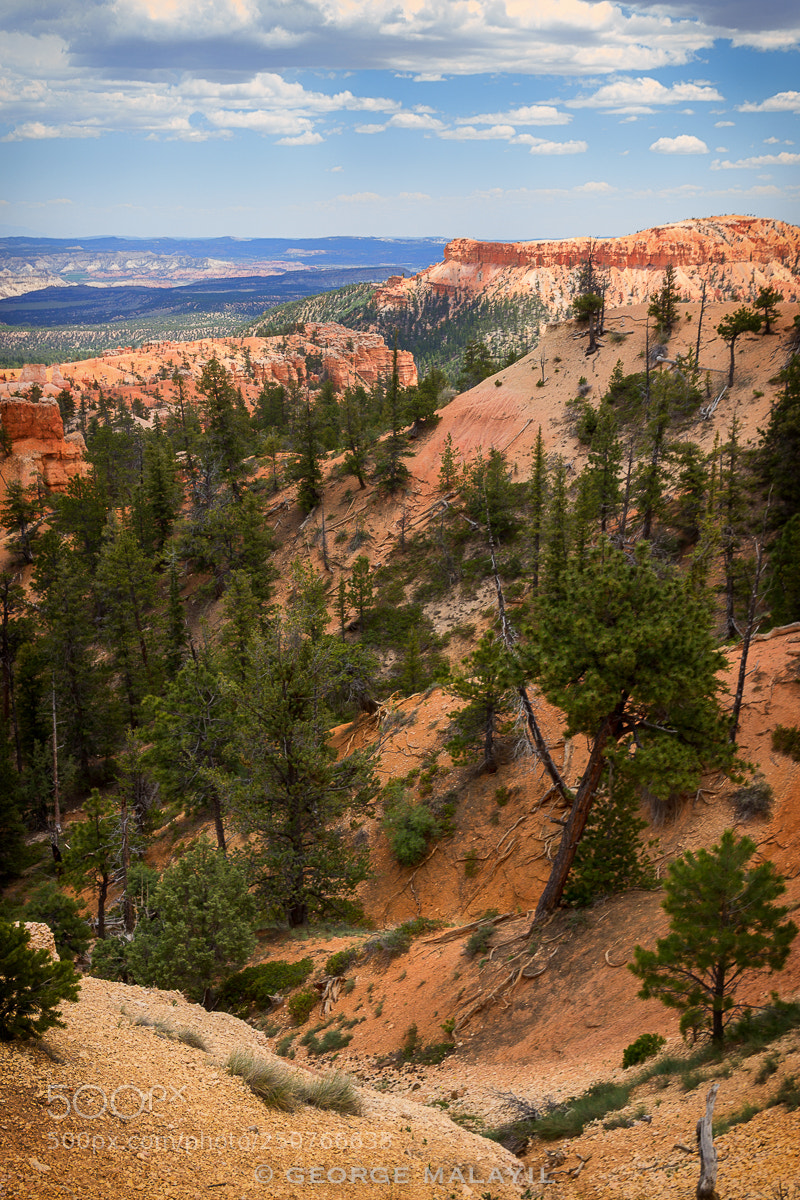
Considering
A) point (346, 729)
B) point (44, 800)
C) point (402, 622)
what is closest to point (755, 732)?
point (346, 729)

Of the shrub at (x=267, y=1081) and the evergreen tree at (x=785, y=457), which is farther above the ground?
the evergreen tree at (x=785, y=457)

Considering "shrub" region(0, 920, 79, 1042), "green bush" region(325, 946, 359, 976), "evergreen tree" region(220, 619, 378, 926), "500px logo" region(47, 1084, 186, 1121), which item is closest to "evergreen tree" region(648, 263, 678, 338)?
"evergreen tree" region(220, 619, 378, 926)

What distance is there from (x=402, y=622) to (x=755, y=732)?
92.3ft

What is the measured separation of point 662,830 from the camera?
17500 mm

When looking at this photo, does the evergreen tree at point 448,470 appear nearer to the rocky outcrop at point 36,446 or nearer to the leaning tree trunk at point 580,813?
the leaning tree trunk at point 580,813

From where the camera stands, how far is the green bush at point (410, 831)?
23109mm

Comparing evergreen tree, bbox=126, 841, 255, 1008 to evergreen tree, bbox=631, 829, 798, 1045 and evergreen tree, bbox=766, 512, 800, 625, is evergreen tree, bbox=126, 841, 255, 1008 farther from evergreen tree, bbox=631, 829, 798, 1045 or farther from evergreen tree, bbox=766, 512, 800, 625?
evergreen tree, bbox=766, 512, 800, 625

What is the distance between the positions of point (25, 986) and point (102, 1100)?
152 centimetres

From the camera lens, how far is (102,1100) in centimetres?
755

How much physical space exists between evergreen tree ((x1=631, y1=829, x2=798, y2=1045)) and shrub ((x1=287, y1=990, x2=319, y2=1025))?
10380 mm

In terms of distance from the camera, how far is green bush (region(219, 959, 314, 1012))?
17.6 m

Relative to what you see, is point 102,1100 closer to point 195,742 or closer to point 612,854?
point 612,854

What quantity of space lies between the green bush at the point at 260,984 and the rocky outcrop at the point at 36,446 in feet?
214

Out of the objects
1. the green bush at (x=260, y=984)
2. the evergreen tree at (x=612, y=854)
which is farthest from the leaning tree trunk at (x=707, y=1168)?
the green bush at (x=260, y=984)
